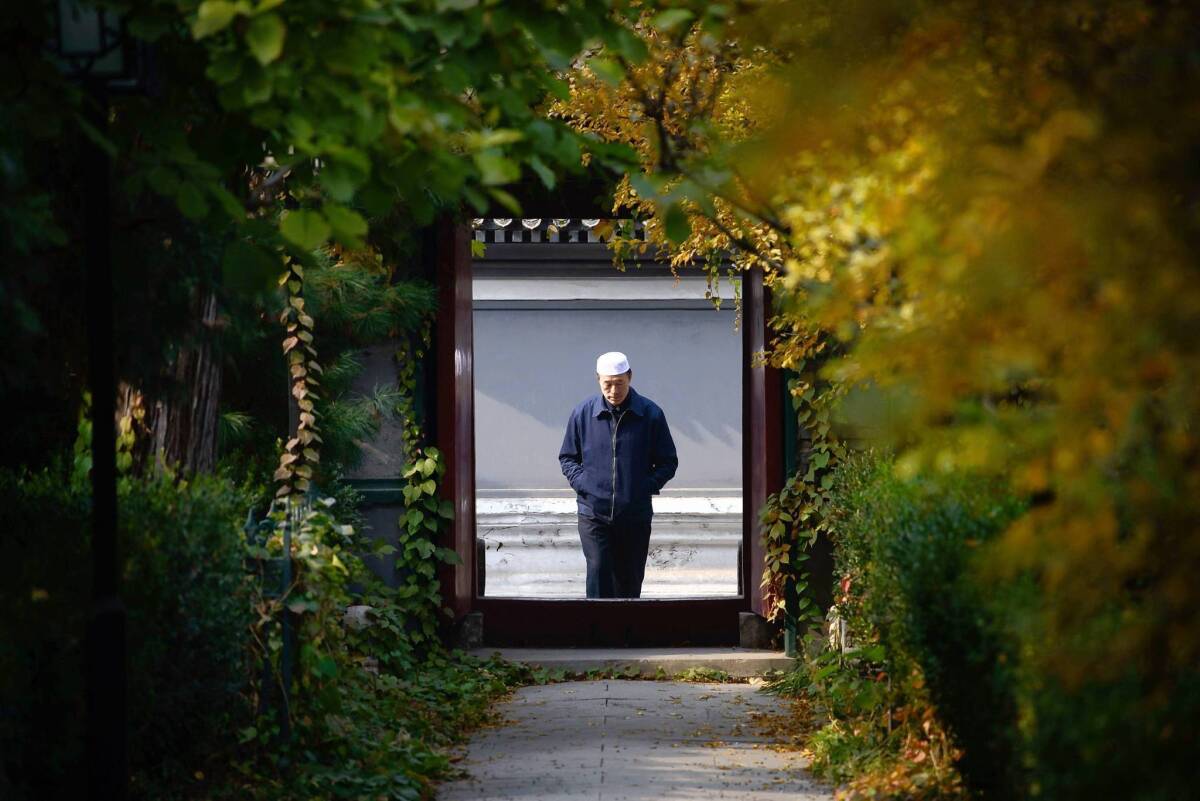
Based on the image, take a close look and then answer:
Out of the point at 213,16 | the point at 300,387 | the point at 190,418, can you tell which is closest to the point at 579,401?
the point at 300,387

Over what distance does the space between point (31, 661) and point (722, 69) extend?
468cm

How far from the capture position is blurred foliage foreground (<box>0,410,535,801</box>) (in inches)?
195

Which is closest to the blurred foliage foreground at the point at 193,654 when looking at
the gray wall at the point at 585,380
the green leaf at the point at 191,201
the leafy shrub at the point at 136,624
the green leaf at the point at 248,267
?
the leafy shrub at the point at 136,624

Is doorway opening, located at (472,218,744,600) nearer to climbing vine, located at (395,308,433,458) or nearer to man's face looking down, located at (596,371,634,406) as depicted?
man's face looking down, located at (596,371,634,406)

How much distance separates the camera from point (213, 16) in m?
3.69

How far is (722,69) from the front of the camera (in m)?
8.00

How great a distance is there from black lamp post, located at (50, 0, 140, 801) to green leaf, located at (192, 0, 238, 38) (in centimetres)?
82

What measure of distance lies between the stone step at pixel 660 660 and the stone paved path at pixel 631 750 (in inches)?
11.7

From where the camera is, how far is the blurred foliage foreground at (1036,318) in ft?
9.35

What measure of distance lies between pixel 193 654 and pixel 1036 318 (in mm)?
3639

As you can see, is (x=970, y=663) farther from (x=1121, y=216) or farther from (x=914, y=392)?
(x=1121, y=216)

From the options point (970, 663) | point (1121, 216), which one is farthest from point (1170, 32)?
point (970, 663)

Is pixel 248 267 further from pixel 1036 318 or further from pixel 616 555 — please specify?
pixel 616 555

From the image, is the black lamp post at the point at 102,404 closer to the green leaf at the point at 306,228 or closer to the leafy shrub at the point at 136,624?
the leafy shrub at the point at 136,624
